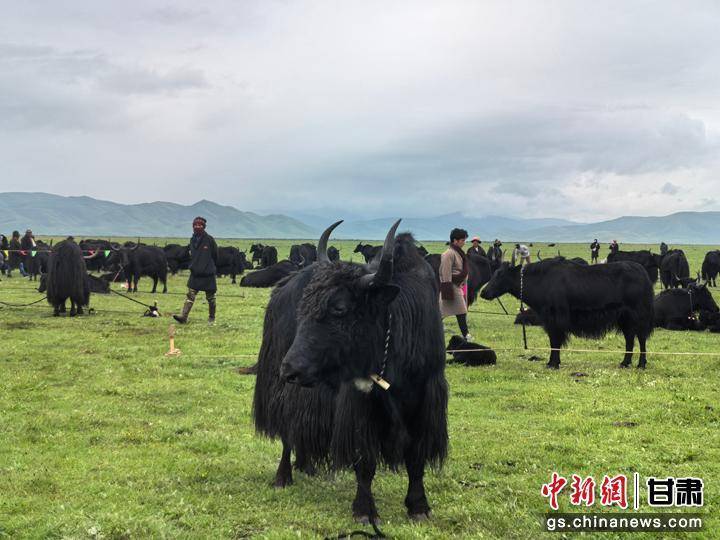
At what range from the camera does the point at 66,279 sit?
57.5 ft

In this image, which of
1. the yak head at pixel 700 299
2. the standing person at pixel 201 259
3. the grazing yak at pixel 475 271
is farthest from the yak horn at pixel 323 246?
the yak head at pixel 700 299

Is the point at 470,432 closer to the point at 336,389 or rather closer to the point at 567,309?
the point at 336,389

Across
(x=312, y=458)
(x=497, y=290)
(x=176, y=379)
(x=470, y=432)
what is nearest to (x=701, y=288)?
(x=497, y=290)

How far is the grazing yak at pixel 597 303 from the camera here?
11.7m

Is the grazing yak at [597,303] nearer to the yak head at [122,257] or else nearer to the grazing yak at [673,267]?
the yak head at [122,257]

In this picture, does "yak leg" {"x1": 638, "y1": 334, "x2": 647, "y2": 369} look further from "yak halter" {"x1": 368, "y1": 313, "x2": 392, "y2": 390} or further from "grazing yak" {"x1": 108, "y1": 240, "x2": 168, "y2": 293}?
"grazing yak" {"x1": 108, "y1": 240, "x2": 168, "y2": 293}

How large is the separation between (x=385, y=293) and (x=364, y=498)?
1.55 m

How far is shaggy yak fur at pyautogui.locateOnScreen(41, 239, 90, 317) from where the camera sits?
17.4 m

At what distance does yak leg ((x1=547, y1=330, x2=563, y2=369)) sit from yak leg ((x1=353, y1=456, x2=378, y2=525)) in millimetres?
7388

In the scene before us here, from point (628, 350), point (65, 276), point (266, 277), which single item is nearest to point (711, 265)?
point (266, 277)

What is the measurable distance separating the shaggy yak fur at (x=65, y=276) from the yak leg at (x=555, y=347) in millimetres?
12471

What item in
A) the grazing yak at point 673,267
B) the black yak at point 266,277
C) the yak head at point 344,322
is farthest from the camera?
the black yak at point 266,277

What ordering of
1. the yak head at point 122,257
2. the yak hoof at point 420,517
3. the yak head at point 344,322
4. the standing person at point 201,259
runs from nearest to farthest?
the yak head at point 344,322 → the yak hoof at point 420,517 → the standing person at point 201,259 → the yak head at point 122,257

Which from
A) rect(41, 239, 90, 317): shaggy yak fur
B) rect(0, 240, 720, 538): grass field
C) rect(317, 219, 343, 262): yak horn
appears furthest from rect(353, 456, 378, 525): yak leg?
rect(41, 239, 90, 317): shaggy yak fur
